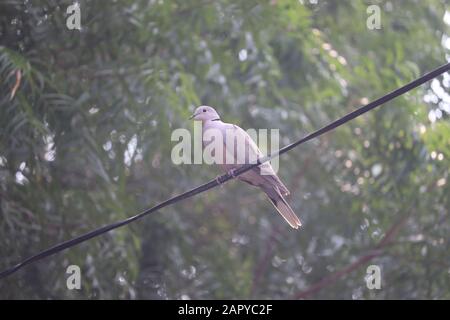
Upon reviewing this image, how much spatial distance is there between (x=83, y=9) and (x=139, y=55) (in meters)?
0.67

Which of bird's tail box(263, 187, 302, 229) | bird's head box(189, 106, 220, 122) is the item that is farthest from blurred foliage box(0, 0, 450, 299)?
bird's tail box(263, 187, 302, 229)

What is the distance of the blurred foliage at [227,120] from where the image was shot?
243 inches

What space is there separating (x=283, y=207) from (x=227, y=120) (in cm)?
203

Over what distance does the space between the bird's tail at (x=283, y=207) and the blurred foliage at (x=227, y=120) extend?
47.4 inches

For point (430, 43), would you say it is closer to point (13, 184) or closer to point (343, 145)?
point (343, 145)

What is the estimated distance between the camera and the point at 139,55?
6.80m

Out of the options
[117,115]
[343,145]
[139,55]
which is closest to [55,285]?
[117,115]

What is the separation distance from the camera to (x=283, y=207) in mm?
5359

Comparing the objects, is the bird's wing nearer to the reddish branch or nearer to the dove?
the dove
